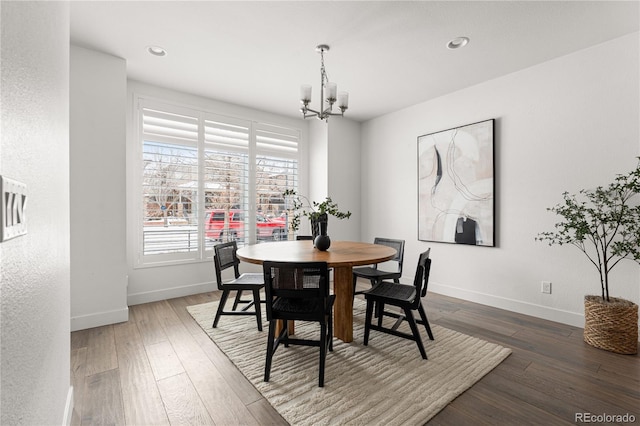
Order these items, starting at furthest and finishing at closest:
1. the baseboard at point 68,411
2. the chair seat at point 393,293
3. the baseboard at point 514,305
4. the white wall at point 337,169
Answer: the white wall at point 337,169 → the baseboard at point 514,305 → the chair seat at point 393,293 → the baseboard at point 68,411

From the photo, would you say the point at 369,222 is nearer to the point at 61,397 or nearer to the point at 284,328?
the point at 284,328

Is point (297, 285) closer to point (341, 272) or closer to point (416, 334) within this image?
point (341, 272)

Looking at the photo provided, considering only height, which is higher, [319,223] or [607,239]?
[319,223]

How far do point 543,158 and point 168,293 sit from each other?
4594 millimetres

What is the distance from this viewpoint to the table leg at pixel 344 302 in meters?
2.55

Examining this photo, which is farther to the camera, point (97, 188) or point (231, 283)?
point (97, 188)

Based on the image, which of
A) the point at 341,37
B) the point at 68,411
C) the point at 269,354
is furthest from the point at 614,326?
the point at 68,411

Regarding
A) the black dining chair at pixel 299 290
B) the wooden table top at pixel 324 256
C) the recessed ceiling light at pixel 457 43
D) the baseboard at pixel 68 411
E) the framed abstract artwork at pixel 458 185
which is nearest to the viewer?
the baseboard at pixel 68 411

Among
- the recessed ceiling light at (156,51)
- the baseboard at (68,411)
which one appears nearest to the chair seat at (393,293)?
the baseboard at (68,411)

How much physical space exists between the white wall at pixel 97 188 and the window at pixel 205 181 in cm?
61

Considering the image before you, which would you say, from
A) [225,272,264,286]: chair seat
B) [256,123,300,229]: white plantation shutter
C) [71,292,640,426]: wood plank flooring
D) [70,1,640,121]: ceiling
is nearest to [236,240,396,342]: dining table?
[225,272,264,286]: chair seat

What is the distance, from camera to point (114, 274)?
9.85ft

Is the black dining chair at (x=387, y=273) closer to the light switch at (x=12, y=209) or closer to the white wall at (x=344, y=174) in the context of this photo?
the white wall at (x=344, y=174)

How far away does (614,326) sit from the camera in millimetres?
2375
